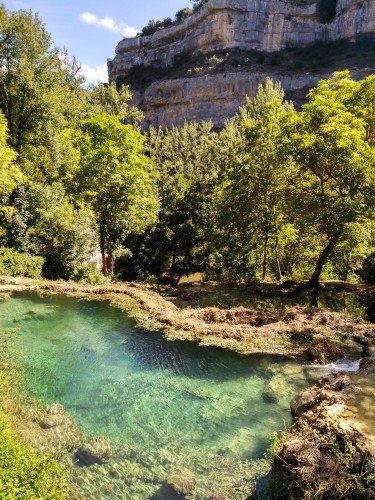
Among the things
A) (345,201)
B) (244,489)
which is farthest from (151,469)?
(345,201)

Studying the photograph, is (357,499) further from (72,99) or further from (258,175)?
(72,99)

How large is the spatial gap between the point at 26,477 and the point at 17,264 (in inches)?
665

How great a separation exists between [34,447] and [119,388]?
296cm

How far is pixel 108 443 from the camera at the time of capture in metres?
7.56

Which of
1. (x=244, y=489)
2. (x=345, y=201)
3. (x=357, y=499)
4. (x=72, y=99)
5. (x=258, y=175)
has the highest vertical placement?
(x=72, y=99)

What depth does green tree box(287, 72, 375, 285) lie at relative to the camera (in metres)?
18.1

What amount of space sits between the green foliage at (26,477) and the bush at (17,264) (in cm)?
1563

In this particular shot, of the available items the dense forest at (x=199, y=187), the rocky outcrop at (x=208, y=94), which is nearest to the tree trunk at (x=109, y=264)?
the dense forest at (x=199, y=187)

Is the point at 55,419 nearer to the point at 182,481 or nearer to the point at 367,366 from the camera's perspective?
the point at 182,481

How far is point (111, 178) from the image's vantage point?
23359mm

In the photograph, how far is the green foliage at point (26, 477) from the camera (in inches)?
193

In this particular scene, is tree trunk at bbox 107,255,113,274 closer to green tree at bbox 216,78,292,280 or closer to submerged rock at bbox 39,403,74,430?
green tree at bbox 216,78,292,280

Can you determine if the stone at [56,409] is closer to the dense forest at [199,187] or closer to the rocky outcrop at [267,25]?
the dense forest at [199,187]

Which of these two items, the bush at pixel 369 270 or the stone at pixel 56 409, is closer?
the stone at pixel 56 409
